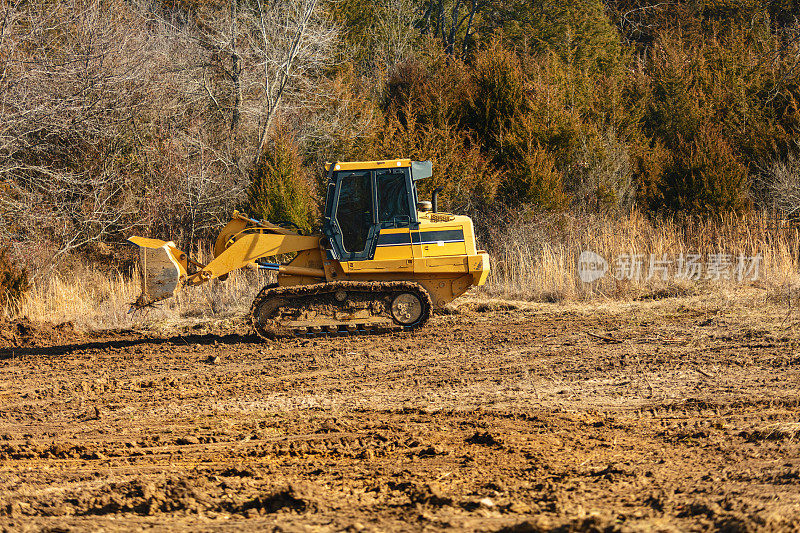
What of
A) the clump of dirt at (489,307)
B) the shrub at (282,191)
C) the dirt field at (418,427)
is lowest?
the dirt field at (418,427)

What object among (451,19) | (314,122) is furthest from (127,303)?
(451,19)

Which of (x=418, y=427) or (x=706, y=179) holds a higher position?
(x=706, y=179)

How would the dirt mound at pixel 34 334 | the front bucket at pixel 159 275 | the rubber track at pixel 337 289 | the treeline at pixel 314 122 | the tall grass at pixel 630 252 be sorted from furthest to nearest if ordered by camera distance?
1. the treeline at pixel 314 122
2. the tall grass at pixel 630 252
3. the dirt mound at pixel 34 334
4. the rubber track at pixel 337 289
5. the front bucket at pixel 159 275

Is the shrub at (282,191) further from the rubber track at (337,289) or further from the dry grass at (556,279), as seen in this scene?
the rubber track at (337,289)

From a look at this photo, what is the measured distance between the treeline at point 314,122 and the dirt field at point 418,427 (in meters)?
6.96

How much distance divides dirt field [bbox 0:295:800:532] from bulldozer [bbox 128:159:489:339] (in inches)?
13.3

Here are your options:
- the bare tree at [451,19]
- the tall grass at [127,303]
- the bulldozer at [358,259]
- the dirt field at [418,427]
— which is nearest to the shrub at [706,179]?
the dirt field at [418,427]

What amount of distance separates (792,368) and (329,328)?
5233mm

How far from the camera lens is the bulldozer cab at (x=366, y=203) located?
9.31 meters

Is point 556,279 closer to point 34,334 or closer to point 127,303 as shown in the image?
point 127,303

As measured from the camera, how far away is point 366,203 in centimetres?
938

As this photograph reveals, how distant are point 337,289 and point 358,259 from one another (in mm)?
473

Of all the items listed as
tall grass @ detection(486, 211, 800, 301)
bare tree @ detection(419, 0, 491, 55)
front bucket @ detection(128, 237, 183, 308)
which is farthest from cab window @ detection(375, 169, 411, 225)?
bare tree @ detection(419, 0, 491, 55)

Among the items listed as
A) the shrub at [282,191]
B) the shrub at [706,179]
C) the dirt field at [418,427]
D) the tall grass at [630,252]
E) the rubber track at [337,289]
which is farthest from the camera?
the shrub at [706,179]
